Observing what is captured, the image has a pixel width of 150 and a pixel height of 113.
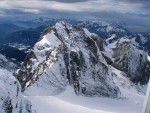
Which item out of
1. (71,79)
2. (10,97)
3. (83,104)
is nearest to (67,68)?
(71,79)

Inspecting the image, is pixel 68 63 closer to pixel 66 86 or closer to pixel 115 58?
pixel 66 86

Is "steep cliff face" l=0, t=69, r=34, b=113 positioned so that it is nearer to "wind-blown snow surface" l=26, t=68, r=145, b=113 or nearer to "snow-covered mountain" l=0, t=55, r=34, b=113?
"snow-covered mountain" l=0, t=55, r=34, b=113

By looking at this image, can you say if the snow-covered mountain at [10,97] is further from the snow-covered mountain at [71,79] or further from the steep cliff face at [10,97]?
the snow-covered mountain at [71,79]

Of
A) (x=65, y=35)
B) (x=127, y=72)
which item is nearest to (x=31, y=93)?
(x=65, y=35)

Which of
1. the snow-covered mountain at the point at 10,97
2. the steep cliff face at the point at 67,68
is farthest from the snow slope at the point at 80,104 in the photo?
the snow-covered mountain at the point at 10,97

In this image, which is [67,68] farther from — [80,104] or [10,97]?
[10,97]

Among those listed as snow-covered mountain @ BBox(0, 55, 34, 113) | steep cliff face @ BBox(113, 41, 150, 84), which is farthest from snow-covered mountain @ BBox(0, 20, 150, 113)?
snow-covered mountain @ BBox(0, 55, 34, 113)
